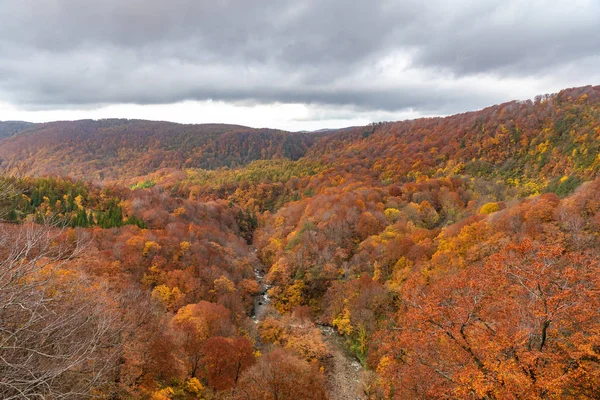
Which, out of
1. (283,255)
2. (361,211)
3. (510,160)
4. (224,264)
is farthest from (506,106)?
(224,264)

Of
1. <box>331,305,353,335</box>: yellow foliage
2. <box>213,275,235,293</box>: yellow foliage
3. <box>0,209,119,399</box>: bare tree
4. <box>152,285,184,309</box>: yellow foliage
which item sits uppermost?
<box>0,209,119,399</box>: bare tree

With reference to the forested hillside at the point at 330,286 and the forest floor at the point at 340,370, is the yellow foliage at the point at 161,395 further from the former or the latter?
the forest floor at the point at 340,370

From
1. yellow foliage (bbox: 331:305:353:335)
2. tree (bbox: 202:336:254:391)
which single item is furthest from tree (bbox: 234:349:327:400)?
yellow foliage (bbox: 331:305:353:335)

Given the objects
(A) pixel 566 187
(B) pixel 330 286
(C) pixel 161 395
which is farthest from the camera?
(A) pixel 566 187

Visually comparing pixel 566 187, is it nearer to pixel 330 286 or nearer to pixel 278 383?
pixel 330 286

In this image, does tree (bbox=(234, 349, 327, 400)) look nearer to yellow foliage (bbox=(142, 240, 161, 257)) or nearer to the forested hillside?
the forested hillside

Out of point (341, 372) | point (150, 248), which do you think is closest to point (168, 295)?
point (150, 248)

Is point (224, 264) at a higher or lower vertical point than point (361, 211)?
lower

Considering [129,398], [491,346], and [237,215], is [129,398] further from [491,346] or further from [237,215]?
[237,215]

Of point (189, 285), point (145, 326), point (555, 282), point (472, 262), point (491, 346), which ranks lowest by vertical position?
point (189, 285)
